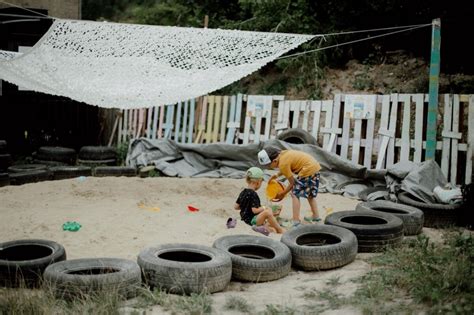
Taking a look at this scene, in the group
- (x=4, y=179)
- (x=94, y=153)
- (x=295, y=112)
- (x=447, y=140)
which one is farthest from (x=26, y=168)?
(x=447, y=140)

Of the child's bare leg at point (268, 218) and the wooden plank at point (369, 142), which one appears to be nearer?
the child's bare leg at point (268, 218)

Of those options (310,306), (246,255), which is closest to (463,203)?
(246,255)

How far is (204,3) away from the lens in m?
13.6

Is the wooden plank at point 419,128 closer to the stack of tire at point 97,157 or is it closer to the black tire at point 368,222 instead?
the black tire at point 368,222

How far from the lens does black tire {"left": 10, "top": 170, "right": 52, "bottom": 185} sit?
783 cm

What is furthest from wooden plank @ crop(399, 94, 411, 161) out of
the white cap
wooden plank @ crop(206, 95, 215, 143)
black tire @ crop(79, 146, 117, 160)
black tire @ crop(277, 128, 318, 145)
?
black tire @ crop(79, 146, 117, 160)

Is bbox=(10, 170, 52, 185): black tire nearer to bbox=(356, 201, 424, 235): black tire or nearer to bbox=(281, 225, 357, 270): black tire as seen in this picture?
bbox=(281, 225, 357, 270): black tire

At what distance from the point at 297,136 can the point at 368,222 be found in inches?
127

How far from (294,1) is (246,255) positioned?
8.97 metres

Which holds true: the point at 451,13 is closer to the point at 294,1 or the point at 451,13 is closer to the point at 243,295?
the point at 294,1

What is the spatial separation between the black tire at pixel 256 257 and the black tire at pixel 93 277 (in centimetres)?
89

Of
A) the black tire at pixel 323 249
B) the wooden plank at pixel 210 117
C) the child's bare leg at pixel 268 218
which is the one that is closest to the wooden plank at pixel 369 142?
the wooden plank at pixel 210 117

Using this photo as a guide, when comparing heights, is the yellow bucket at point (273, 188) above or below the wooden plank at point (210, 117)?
below

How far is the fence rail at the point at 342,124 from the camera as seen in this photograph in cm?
746
